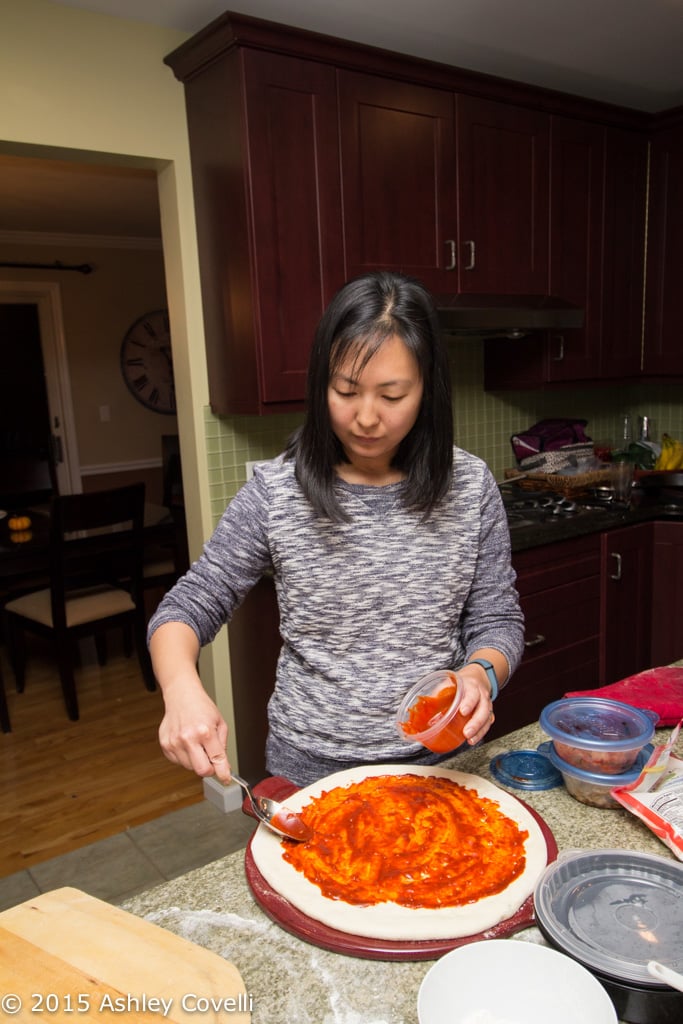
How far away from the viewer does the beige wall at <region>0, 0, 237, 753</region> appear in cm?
196

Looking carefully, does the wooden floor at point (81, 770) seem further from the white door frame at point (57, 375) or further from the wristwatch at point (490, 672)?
the white door frame at point (57, 375)

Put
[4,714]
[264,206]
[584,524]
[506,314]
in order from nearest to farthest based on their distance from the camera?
1. [264,206]
2. [506,314]
3. [584,524]
4. [4,714]

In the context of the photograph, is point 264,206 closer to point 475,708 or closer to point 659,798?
point 475,708

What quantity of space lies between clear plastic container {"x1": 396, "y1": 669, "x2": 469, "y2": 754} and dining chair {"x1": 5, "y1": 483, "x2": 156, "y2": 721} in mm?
2466

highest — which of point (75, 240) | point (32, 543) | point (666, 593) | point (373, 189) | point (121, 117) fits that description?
point (75, 240)

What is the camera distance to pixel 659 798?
95 centimetres

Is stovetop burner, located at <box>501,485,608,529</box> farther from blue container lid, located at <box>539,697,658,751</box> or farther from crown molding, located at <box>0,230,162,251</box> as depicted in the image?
crown molding, located at <box>0,230,162,251</box>

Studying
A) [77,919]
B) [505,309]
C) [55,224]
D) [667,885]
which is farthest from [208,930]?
[55,224]

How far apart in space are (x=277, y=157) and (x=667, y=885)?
1920mm

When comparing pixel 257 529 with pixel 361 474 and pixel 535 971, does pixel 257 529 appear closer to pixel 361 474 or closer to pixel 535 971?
pixel 361 474

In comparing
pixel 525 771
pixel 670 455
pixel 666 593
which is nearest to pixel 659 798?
pixel 525 771

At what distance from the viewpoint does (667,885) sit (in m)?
0.79

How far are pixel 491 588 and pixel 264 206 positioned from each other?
133 centimetres

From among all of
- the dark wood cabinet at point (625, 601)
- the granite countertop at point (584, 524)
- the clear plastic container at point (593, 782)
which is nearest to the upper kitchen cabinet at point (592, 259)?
the granite countertop at point (584, 524)
